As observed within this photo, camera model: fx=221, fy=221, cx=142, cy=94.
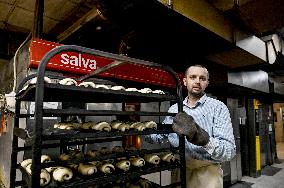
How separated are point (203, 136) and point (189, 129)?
0.48 ft

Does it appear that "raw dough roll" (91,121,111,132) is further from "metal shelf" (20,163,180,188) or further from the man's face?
the man's face

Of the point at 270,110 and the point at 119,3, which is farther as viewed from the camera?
the point at 270,110

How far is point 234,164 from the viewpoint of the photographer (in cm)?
621

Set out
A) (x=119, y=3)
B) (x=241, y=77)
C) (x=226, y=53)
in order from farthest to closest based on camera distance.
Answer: (x=241, y=77) < (x=226, y=53) < (x=119, y=3)

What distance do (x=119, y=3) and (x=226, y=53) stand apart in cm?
278

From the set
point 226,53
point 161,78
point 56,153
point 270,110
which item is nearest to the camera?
point 56,153

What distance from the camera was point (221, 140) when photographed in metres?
1.79

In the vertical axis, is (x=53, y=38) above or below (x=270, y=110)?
above

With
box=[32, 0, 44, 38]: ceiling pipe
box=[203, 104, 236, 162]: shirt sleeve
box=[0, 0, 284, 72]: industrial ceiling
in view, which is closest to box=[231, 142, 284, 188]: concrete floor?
box=[0, 0, 284, 72]: industrial ceiling

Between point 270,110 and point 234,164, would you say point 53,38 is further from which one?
point 270,110

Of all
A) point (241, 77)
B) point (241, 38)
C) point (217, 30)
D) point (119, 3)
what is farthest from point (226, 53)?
point (119, 3)

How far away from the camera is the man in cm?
155

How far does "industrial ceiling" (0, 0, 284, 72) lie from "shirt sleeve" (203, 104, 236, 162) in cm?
142

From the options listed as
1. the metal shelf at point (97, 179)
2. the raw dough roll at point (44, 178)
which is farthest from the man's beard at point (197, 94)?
the raw dough roll at point (44, 178)
